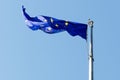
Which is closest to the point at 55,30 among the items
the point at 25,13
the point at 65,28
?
the point at 65,28

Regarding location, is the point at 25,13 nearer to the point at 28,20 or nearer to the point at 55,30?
the point at 28,20

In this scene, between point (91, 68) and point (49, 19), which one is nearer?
point (91, 68)

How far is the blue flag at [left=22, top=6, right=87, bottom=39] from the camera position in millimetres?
25906

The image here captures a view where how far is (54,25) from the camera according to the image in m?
26.3

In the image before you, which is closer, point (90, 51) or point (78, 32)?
point (90, 51)

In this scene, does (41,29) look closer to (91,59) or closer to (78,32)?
(78,32)

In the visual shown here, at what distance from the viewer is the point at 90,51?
23641 mm

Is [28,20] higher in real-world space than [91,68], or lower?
higher

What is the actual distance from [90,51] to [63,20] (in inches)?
138

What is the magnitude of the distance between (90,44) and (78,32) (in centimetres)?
230

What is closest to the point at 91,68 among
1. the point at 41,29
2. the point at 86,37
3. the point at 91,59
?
the point at 91,59

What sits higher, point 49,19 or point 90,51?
point 49,19

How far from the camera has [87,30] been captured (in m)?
25.8

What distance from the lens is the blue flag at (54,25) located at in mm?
25906
